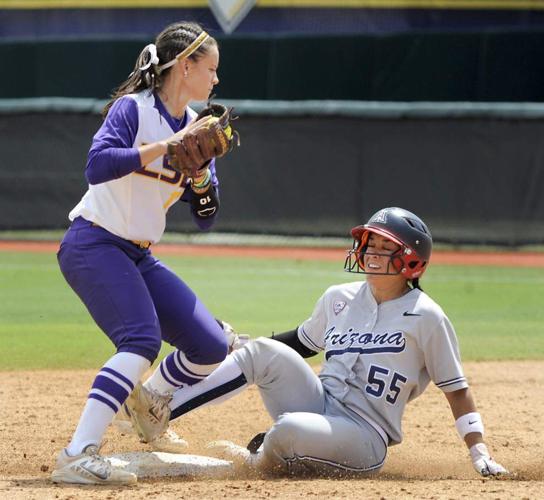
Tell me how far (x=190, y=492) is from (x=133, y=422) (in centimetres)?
88

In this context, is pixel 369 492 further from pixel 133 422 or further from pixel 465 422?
pixel 133 422

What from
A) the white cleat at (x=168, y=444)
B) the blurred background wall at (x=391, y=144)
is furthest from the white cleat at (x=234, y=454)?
the blurred background wall at (x=391, y=144)

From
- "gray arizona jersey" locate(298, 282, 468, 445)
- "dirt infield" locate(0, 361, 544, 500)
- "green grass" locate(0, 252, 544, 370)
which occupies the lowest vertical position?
"green grass" locate(0, 252, 544, 370)

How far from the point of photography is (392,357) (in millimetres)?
3883

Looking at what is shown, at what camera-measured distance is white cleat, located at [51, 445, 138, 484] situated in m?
3.61

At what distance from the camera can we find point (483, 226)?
42.4 feet

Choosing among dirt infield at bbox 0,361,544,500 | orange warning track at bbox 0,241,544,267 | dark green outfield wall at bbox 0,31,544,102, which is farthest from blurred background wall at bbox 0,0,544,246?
dirt infield at bbox 0,361,544,500

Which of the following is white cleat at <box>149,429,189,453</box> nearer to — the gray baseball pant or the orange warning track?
the gray baseball pant

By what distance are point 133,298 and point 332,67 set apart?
1257cm

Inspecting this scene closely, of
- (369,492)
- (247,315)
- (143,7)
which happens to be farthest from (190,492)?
(143,7)

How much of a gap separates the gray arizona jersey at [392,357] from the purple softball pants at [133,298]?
53cm

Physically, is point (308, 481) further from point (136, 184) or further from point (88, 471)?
point (136, 184)

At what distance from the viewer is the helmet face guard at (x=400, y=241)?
12.9 ft

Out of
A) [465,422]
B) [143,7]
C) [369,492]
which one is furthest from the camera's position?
[143,7]
